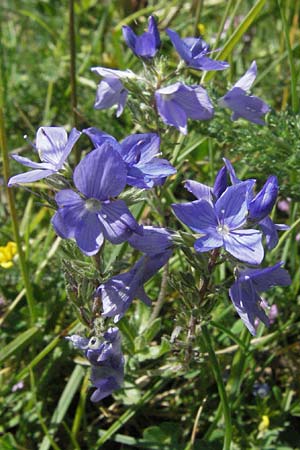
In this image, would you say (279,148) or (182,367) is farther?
(279,148)

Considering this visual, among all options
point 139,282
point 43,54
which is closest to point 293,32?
point 43,54

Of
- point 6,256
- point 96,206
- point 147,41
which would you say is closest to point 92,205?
point 96,206

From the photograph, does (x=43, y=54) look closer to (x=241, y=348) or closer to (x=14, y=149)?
(x=14, y=149)

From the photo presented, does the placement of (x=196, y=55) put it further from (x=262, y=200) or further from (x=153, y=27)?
(x=262, y=200)

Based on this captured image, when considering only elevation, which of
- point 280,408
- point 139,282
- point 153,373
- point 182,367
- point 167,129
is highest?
point 167,129

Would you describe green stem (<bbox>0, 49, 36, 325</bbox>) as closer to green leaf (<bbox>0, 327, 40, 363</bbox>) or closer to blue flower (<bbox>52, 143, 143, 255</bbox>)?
green leaf (<bbox>0, 327, 40, 363</bbox>)

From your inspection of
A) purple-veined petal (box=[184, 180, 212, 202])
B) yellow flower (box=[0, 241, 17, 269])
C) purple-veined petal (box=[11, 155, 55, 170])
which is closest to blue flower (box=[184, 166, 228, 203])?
purple-veined petal (box=[184, 180, 212, 202])

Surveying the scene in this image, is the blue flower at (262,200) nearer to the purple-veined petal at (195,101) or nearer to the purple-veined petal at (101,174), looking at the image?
the purple-veined petal at (101,174)

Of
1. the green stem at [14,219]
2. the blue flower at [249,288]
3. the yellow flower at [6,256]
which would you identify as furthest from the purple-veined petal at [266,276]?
the yellow flower at [6,256]
